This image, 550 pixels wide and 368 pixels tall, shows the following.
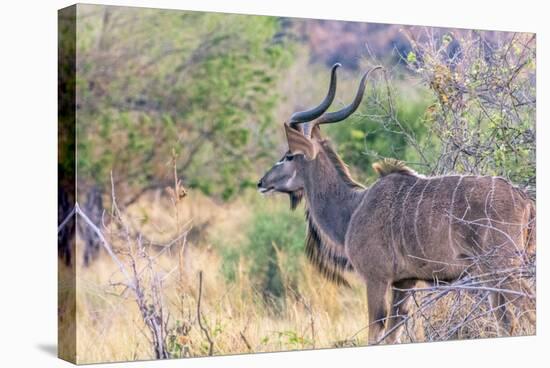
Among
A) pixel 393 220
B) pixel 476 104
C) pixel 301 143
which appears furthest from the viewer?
pixel 476 104

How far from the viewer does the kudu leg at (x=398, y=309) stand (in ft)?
31.1

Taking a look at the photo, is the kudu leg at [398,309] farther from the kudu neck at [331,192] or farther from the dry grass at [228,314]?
the kudu neck at [331,192]

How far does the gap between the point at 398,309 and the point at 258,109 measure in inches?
139

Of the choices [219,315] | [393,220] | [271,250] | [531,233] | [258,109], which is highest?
[258,109]

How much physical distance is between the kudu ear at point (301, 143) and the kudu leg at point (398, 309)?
4.02ft

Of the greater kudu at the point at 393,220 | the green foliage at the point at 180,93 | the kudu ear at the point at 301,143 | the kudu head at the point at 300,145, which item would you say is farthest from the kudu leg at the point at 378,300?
the green foliage at the point at 180,93

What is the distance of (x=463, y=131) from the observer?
10.2 meters

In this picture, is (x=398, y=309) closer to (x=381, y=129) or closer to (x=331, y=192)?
(x=331, y=192)

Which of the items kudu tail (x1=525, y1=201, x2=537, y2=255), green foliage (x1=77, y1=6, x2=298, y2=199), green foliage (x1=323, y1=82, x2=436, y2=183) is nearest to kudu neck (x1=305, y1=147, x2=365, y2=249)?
green foliage (x1=323, y1=82, x2=436, y2=183)

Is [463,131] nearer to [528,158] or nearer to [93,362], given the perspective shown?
[528,158]

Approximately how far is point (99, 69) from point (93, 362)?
9.64 ft

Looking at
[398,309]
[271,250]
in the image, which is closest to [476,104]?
[398,309]

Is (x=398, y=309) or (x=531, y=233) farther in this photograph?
(x=531, y=233)

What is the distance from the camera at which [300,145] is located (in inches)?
384
